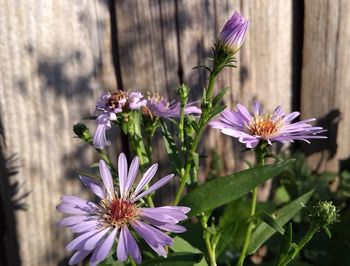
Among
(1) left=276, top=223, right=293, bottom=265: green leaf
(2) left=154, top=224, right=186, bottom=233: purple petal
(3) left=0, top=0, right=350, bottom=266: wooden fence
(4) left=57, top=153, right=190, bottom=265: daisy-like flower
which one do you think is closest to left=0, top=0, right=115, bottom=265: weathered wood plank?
(3) left=0, top=0, right=350, bottom=266: wooden fence

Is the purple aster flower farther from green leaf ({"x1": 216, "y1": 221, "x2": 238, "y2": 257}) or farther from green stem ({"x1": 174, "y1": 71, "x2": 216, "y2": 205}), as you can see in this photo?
green leaf ({"x1": 216, "y1": 221, "x2": 238, "y2": 257})

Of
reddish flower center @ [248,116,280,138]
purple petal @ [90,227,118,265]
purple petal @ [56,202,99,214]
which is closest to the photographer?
purple petal @ [90,227,118,265]

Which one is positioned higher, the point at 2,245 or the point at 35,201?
the point at 35,201

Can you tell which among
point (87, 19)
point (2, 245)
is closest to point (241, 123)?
point (87, 19)

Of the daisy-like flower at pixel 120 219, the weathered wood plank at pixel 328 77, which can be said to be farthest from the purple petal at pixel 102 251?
the weathered wood plank at pixel 328 77

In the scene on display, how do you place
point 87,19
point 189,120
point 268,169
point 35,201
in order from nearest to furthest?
point 268,169, point 189,120, point 87,19, point 35,201

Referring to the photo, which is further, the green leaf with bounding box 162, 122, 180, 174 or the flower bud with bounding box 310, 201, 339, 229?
the green leaf with bounding box 162, 122, 180, 174

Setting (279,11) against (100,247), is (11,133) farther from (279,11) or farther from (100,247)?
(279,11)

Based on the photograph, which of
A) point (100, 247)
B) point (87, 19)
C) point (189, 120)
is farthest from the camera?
point (87, 19)
